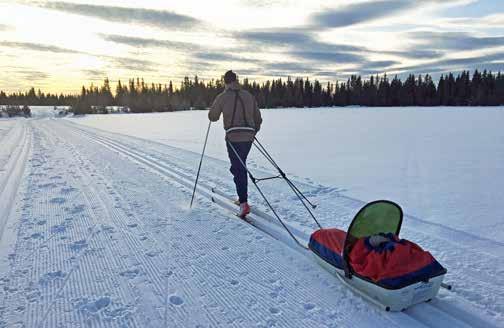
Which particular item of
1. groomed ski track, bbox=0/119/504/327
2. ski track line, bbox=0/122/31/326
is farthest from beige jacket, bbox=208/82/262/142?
ski track line, bbox=0/122/31/326

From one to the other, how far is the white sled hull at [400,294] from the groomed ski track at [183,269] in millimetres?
82

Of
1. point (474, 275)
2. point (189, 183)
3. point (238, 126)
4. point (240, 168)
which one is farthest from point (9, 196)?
point (474, 275)

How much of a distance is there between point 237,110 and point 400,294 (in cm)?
357

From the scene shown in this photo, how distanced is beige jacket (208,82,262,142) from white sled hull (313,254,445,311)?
3.07m

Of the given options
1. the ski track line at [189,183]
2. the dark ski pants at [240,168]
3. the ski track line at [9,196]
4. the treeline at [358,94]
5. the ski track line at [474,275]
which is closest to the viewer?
the ski track line at [474,275]

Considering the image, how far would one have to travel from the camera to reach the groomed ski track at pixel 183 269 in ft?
10.0

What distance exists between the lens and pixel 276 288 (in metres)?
3.52

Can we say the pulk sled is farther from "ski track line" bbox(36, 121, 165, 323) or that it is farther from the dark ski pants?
the dark ski pants

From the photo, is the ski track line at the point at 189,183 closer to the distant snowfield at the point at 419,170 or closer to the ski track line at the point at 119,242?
the ski track line at the point at 119,242

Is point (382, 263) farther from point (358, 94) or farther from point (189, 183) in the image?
point (358, 94)

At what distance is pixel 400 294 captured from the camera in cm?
296

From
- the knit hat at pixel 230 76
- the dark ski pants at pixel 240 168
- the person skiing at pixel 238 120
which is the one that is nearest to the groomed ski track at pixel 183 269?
the dark ski pants at pixel 240 168

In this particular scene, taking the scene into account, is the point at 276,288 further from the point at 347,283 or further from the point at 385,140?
the point at 385,140

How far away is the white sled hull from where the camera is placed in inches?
117
